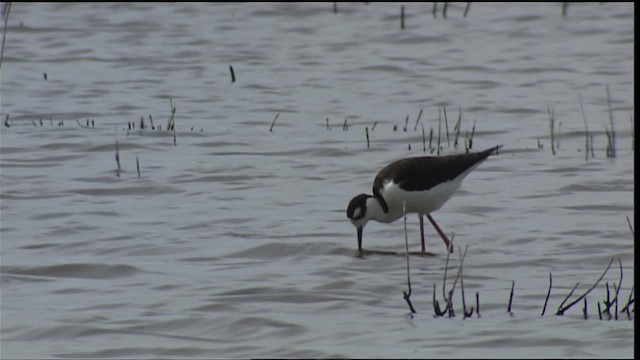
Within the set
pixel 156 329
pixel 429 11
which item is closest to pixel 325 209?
pixel 156 329

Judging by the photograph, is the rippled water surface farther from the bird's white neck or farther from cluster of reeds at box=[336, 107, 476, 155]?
the bird's white neck

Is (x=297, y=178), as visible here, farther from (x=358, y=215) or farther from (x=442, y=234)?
(x=442, y=234)

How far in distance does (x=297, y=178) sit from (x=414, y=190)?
2466 millimetres

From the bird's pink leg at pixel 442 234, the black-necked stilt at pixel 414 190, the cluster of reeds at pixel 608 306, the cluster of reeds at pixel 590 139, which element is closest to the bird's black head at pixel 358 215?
the black-necked stilt at pixel 414 190

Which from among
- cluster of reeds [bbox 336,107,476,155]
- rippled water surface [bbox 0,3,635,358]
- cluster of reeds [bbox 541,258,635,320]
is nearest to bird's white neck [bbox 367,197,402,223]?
rippled water surface [bbox 0,3,635,358]

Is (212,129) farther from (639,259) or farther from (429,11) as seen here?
Result: (429,11)

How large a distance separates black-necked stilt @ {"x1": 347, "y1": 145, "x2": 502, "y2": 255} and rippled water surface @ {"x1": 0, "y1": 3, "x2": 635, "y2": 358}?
213 millimetres

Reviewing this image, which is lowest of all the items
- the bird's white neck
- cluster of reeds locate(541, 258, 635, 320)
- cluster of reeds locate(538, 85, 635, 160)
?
cluster of reeds locate(538, 85, 635, 160)

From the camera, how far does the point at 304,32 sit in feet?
70.3

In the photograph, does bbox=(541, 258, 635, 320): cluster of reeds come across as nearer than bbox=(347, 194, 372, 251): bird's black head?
Yes

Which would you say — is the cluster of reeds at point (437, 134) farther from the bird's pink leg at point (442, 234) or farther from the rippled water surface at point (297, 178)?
the bird's pink leg at point (442, 234)

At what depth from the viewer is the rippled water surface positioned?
7.77 meters

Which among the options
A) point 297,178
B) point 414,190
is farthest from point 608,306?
point 297,178

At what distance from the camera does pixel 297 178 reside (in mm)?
12562
